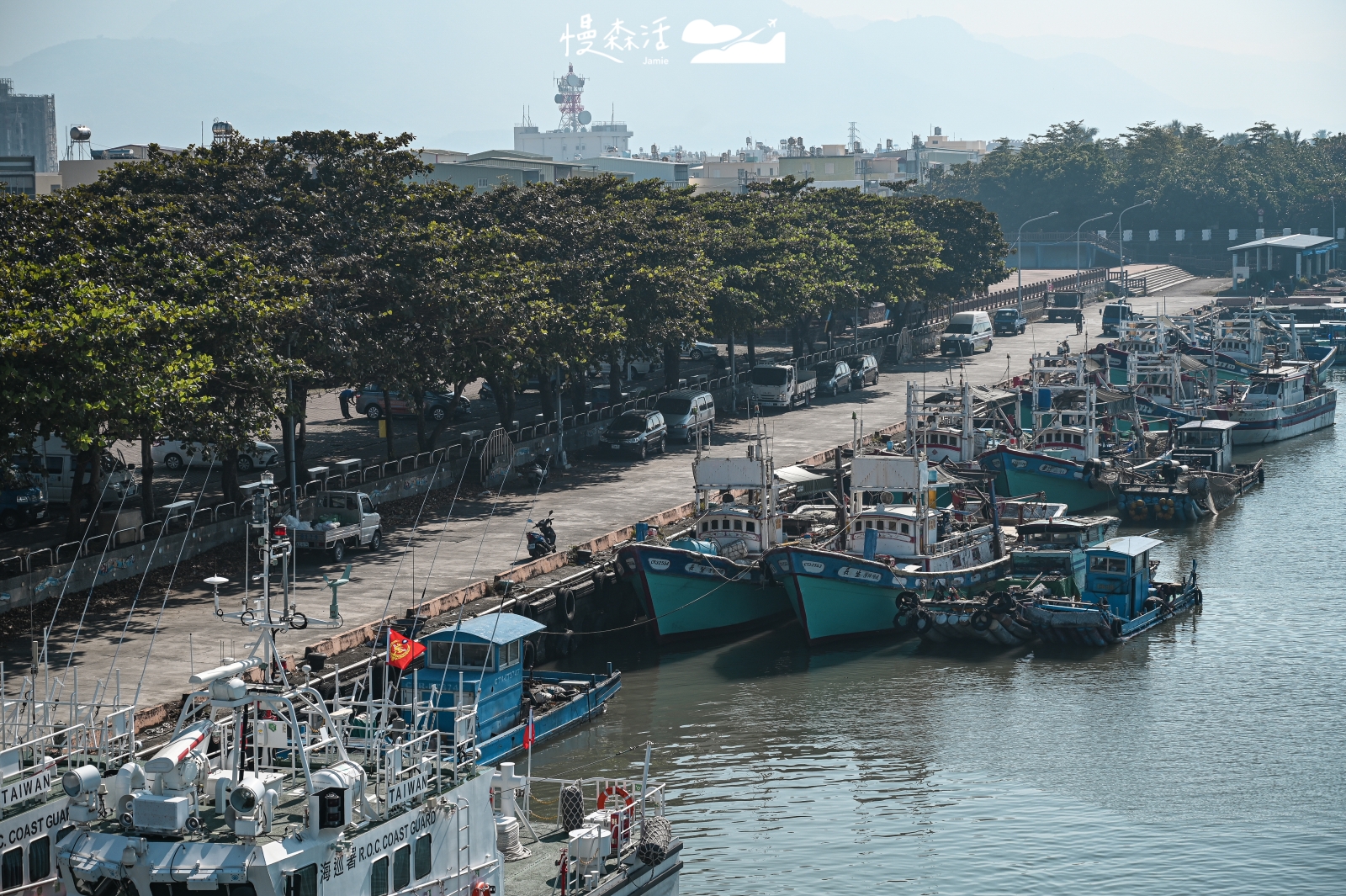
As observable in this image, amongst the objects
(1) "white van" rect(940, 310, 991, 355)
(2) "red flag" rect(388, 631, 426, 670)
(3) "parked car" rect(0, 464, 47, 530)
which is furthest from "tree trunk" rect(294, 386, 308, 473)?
(1) "white van" rect(940, 310, 991, 355)

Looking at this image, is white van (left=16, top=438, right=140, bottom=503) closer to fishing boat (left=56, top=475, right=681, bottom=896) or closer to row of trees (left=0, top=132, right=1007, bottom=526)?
row of trees (left=0, top=132, right=1007, bottom=526)

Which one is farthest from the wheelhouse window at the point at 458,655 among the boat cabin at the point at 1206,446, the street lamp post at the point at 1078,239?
the street lamp post at the point at 1078,239

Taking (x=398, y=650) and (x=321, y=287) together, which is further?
(x=321, y=287)

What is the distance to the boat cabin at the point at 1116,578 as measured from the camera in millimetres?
48688

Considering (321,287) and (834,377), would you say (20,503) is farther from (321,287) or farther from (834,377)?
(834,377)

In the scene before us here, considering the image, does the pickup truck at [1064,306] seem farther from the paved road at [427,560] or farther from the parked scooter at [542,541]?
the parked scooter at [542,541]

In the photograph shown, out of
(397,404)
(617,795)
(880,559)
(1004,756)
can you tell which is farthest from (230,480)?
(617,795)

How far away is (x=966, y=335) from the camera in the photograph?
108188mm

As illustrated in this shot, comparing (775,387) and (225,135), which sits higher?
(225,135)

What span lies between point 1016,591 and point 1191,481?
916 inches

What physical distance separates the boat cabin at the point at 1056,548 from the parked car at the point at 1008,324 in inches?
2699

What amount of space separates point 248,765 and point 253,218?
3650 cm

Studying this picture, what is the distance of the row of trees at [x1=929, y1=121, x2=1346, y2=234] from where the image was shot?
180875mm

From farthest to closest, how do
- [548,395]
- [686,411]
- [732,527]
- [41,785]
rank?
[686,411] → [548,395] → [732,527] → [41,785]
